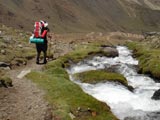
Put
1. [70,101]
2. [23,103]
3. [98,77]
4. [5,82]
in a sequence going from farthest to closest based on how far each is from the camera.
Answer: [98,77]
[5,82]
[70,101]
[23,103]

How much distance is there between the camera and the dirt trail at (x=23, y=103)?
63.9 ft

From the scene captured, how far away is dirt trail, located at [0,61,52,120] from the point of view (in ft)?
63.9

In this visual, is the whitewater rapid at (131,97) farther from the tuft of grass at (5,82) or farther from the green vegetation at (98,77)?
the tuft of grass at (5,82)

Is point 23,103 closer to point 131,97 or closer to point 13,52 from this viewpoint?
point 131,97

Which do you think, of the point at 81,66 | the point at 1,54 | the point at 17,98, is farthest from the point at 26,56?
the point at 17,98

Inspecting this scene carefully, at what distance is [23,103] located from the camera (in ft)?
70.2

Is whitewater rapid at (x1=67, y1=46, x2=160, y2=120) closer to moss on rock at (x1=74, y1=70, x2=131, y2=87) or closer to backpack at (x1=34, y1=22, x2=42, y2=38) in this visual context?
moss on rock at (x1=74, y1=70, x2=131, y2=87)

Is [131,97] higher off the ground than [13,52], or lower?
lower

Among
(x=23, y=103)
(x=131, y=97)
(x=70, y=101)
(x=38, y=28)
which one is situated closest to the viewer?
(x=23, y=103)

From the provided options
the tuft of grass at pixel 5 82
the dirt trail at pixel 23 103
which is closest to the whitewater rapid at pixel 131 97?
the dirt trail at pixel 23 103

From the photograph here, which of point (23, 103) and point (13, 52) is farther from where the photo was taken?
point (13, 52)

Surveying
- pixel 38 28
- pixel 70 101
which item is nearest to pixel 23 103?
pixel 70 101

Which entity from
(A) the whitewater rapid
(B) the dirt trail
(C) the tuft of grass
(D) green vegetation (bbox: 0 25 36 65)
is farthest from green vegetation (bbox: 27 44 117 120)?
(D) green vegetation (bbox: 0 25 36 65)

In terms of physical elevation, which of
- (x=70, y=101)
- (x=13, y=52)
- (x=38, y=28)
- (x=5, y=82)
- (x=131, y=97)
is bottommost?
(x=131, y=97)
